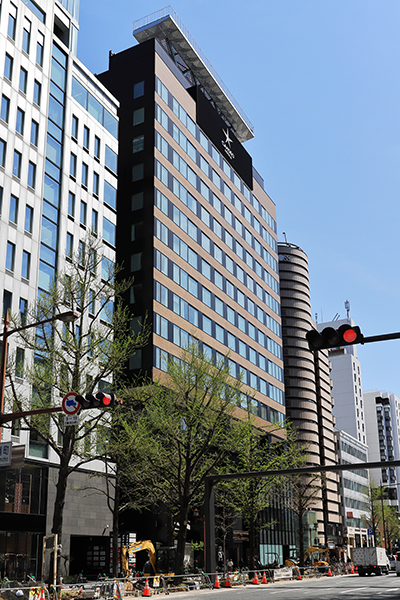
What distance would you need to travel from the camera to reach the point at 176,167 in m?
60.0

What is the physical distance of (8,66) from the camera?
41.7m

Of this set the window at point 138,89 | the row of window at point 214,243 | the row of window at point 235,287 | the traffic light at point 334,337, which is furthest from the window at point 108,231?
the traffic light at point 334,337

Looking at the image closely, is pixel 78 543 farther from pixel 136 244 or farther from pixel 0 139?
pixel 0 139

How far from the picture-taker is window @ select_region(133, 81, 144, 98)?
5871cm

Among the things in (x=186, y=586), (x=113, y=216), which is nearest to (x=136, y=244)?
(x=113, y=216)

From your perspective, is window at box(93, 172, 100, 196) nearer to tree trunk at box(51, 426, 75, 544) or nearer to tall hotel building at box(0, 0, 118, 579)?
tall hotel building at box(0, 0, 118, 579)

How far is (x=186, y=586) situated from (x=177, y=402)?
10.9 metres

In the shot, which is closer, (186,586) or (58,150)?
(186,586)

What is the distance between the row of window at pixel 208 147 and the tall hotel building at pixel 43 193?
8792 millimetres

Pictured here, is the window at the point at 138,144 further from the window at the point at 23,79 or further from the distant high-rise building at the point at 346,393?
the distant high-rise building at the point at 346,393

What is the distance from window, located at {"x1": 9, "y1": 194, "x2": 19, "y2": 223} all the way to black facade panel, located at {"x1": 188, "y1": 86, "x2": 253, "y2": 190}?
31.3 meters

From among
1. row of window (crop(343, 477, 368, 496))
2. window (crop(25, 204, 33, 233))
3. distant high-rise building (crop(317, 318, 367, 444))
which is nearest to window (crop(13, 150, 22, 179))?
window (crop(25, 204, 33, 233))

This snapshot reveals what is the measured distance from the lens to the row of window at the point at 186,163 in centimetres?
5809

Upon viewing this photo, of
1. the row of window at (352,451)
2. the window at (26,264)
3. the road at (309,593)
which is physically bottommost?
the road at (309,593)
